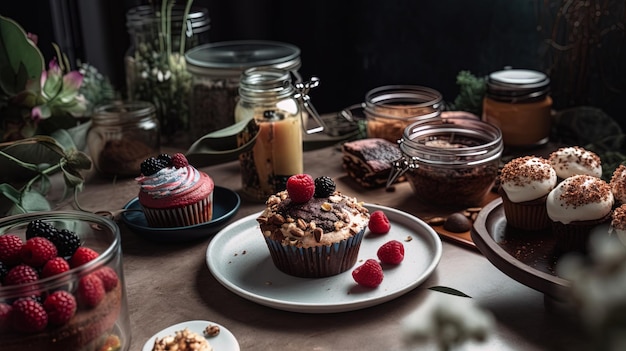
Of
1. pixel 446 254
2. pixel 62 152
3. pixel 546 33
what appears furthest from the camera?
pixel 546 33

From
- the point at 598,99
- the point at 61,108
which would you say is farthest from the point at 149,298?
the point at 598,99

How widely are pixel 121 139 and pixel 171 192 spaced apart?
1.49 ft

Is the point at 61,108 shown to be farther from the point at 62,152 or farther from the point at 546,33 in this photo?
the point at 546,33

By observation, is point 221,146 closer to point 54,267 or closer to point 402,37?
point 54,267

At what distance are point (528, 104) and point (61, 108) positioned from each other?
3.92 ft

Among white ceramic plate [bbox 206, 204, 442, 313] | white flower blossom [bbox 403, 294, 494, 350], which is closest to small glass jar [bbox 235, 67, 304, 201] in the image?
white ceramic plate [bbox 206, 204, 442, 313]

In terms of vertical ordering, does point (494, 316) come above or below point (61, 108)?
below

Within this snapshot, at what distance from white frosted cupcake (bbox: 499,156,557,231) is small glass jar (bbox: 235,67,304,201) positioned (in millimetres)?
498

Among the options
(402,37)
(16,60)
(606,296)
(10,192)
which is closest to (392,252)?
(10,192)

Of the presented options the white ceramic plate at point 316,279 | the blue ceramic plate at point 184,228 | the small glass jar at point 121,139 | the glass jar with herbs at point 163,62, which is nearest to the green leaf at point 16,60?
the small glass jar at point 121,139

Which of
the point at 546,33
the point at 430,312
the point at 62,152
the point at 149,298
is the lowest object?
the point at 149,298

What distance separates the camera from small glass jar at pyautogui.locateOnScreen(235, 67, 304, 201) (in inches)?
62.3

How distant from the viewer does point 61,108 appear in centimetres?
180

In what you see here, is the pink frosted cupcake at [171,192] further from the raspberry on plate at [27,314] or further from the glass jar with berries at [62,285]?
the raspberry on plate at [27,314]
